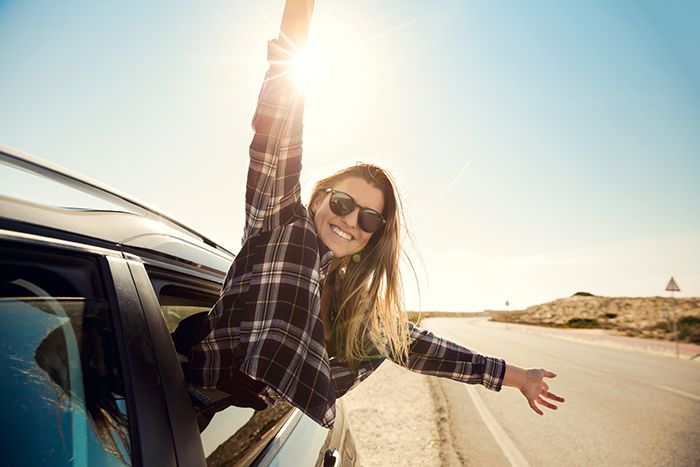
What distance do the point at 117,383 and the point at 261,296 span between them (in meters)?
0.64

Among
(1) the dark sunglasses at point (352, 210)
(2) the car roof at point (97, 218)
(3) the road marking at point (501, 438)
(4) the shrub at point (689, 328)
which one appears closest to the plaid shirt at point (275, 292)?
(2) the car roof at point (97, 218)

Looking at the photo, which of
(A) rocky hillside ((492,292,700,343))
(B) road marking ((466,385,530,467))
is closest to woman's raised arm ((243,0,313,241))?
(B) road marking ((466,385,530,467))

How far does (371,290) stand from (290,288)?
0.96m

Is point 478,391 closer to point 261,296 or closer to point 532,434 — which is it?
point 532,434

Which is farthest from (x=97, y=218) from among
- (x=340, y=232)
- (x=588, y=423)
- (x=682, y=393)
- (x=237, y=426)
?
(x=682, y=393)

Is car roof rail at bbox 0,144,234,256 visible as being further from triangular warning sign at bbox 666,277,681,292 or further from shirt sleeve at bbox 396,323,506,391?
triangular warning sign at bbox 666,277,681,292

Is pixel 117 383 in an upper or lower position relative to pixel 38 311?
lower

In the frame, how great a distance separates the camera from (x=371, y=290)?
2.44 metres

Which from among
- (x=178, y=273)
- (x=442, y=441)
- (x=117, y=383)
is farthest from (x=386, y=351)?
(x=442, y=441)

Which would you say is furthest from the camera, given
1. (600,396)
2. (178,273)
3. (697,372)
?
(697,372)

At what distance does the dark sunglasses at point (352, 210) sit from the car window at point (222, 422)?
2.26ft

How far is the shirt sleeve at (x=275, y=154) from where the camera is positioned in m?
1.68

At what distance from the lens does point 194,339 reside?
1623mm

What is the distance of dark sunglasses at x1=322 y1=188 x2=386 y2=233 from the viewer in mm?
2104
